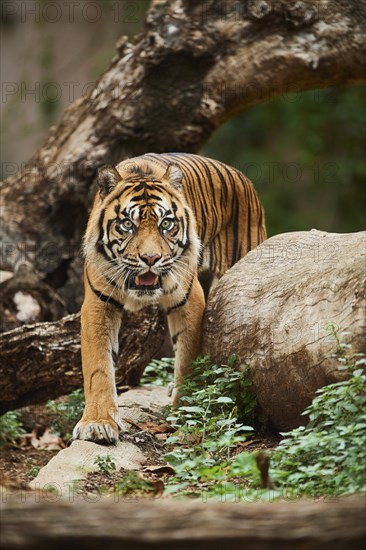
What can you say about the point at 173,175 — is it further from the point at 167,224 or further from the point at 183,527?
the point at 183,527

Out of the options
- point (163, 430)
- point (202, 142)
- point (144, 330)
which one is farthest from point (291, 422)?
point (202, 142)

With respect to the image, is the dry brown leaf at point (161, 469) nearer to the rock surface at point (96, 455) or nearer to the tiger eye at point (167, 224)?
the rock surface at point (96, 455)

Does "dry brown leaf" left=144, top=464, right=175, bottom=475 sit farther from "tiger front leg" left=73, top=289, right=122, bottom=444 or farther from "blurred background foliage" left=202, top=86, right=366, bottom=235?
"blurred background foliage" left=202, top=86, right=366, bottom=235

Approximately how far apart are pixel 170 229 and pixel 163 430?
119cm

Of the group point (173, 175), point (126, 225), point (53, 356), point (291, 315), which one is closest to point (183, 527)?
point (291, 315)

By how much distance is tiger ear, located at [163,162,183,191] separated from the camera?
5.53 meters

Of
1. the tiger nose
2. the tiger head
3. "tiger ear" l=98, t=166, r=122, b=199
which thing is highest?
"tiger ear" l=98, t=166, r=122, b=199

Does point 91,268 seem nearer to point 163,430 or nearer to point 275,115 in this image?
point 163,430

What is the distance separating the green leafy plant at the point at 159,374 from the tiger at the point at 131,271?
Answer: 1084mm

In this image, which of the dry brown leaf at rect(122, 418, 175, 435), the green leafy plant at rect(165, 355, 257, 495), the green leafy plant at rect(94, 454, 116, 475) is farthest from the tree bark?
the green leafy plant at rect(94, 454, 116, 475)

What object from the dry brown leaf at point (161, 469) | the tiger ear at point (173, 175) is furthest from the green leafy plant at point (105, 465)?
the tiger ear at point (173, 175)

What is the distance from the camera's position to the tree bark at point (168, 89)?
303 inches

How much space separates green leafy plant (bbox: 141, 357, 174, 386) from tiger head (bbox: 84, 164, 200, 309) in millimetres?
1275

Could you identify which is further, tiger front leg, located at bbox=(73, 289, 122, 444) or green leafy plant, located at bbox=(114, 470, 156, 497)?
tiger front leg, located at bbox=(73, 289, 122, 444)
